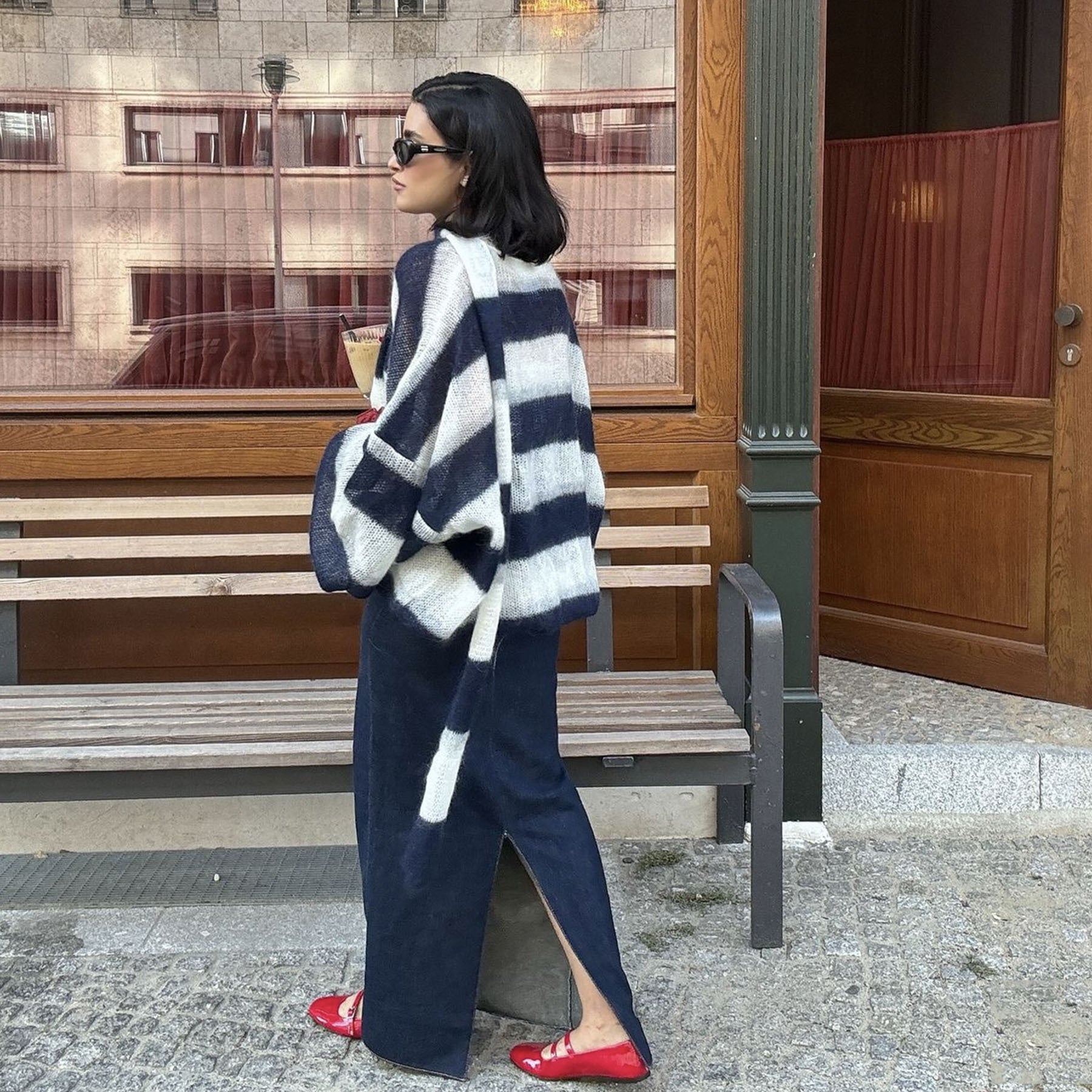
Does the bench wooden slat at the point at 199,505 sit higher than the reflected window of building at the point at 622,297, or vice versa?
the reflected window of building at the point at 622,297

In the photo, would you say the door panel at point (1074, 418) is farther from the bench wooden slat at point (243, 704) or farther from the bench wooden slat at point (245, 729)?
the bench wooden slat at point (245, 729)

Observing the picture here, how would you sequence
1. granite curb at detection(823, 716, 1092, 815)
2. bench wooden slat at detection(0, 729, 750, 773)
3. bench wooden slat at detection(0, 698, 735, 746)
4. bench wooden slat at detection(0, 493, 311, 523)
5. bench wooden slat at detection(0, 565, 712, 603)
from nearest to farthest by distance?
1. bench wooden slat at detection(0, 729, 750, 773)
2. bench wooden slat at detection(0, 698, 735, 746)
3. bench wooden slat at detection(0, 565, 712, 603)
4. bench wooden slat at detection(0, 493, 311, 523)
5. granite curb at detection(823, 716, 1092, 815)

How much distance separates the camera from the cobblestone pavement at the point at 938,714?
4.70 meters

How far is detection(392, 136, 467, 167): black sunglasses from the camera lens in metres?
2.72

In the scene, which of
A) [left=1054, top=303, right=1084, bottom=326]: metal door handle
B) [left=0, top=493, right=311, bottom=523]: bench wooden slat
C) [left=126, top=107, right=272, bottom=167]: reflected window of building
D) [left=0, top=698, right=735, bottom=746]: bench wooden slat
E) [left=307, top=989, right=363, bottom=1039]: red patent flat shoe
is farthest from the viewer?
[left=1054, top=303, right=1084, bottom=326]: metal door handle

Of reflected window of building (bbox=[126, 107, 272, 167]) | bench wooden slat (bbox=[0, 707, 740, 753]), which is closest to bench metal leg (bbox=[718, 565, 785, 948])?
bench wooden slat (bbox=[0, 707, 740, 753])

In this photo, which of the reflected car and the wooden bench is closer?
the wooden bench

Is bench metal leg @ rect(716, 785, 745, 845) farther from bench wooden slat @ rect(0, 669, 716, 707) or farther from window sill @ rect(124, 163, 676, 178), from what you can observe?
window sill @ rect(124, 163, 676, 178)

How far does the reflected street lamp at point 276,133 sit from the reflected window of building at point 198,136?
0.02 meters

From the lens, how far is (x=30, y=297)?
457cm

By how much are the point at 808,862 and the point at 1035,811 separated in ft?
2.58

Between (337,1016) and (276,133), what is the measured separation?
8.55ft

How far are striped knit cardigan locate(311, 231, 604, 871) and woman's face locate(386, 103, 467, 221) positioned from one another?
0.07m

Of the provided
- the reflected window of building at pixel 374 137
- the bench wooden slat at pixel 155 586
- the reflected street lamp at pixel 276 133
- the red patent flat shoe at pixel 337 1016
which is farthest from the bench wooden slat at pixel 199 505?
the red patent flat shoe at pixel 337 1016
